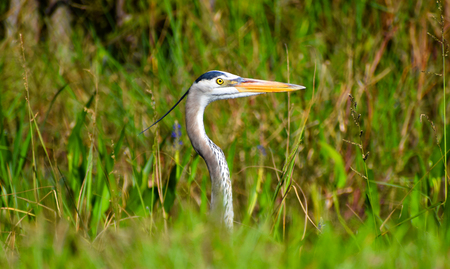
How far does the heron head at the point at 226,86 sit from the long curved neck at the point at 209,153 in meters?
0.04

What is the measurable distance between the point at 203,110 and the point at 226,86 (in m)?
0.16

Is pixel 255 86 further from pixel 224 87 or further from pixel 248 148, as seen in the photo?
pixel 248 148

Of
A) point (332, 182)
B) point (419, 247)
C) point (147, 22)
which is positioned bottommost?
point (332, 182)

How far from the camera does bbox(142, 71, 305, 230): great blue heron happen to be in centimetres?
219

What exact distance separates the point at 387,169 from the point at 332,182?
1.28 feet

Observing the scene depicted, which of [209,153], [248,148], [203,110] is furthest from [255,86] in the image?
[248,148]

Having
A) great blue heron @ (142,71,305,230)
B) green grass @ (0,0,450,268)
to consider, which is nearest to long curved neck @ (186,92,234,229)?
great blue heron @ (142,71,305,230)

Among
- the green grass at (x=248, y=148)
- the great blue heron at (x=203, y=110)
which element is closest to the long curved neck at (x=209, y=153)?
the great blue heron at (x=203, y=110)

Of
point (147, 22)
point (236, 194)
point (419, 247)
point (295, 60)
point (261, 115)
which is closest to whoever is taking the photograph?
point (419, 247)

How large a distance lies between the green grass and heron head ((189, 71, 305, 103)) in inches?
4.4

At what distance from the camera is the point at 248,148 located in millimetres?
3230

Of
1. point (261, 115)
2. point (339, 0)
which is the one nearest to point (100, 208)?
point (261, 115)

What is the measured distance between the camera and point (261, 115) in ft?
11.4

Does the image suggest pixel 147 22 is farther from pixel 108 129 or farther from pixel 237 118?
pixel 237 118
